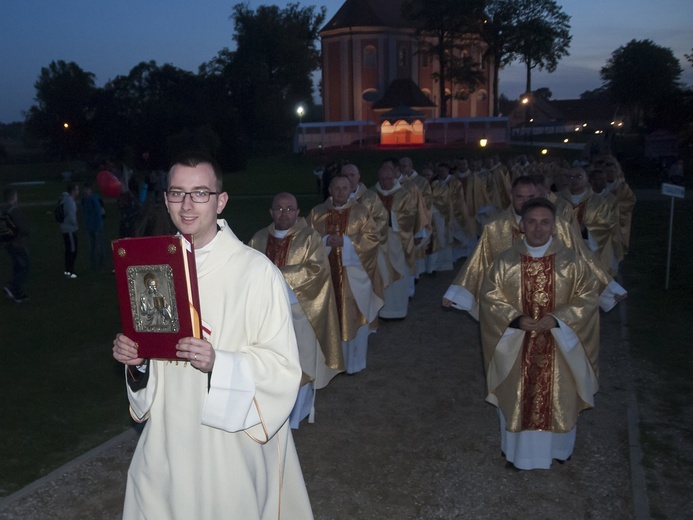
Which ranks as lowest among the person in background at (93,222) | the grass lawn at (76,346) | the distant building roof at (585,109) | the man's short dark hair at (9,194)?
the grass lawn at (76,346)

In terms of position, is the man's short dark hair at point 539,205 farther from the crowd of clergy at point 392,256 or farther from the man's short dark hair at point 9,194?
the man's short dark hair at point 9,194

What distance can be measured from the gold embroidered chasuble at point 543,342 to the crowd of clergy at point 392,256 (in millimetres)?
23

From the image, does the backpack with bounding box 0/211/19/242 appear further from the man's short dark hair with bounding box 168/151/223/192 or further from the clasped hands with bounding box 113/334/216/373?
the clasped hands with bounding box 113/334/216/373

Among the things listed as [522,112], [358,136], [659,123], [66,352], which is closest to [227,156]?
[358,136]

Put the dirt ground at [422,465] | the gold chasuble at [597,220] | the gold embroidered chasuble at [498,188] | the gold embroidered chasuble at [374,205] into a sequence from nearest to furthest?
the dirt ground at [422,465], the gold embroidered chasuble at [374,205], the gold chasuble at [597,220], the gold embroidered chasuble at [498,188]

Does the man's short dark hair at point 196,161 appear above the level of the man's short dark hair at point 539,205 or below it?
above

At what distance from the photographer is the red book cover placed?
8.48ft

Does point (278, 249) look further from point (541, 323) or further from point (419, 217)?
point (419, 217)

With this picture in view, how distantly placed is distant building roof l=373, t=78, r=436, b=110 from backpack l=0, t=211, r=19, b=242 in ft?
166

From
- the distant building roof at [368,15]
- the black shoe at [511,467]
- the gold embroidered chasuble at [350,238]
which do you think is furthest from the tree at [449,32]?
the black shoe at [511,467]

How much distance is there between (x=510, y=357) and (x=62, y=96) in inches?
3155

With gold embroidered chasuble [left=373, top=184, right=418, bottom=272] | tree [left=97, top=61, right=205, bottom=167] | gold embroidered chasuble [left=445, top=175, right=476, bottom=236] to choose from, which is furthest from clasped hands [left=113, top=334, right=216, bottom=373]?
tree [left=97, top=61, right=205, bottom=167]

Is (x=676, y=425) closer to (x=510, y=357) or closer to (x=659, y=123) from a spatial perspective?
(x=510, y=357)

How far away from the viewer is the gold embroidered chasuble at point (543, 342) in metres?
5.65
